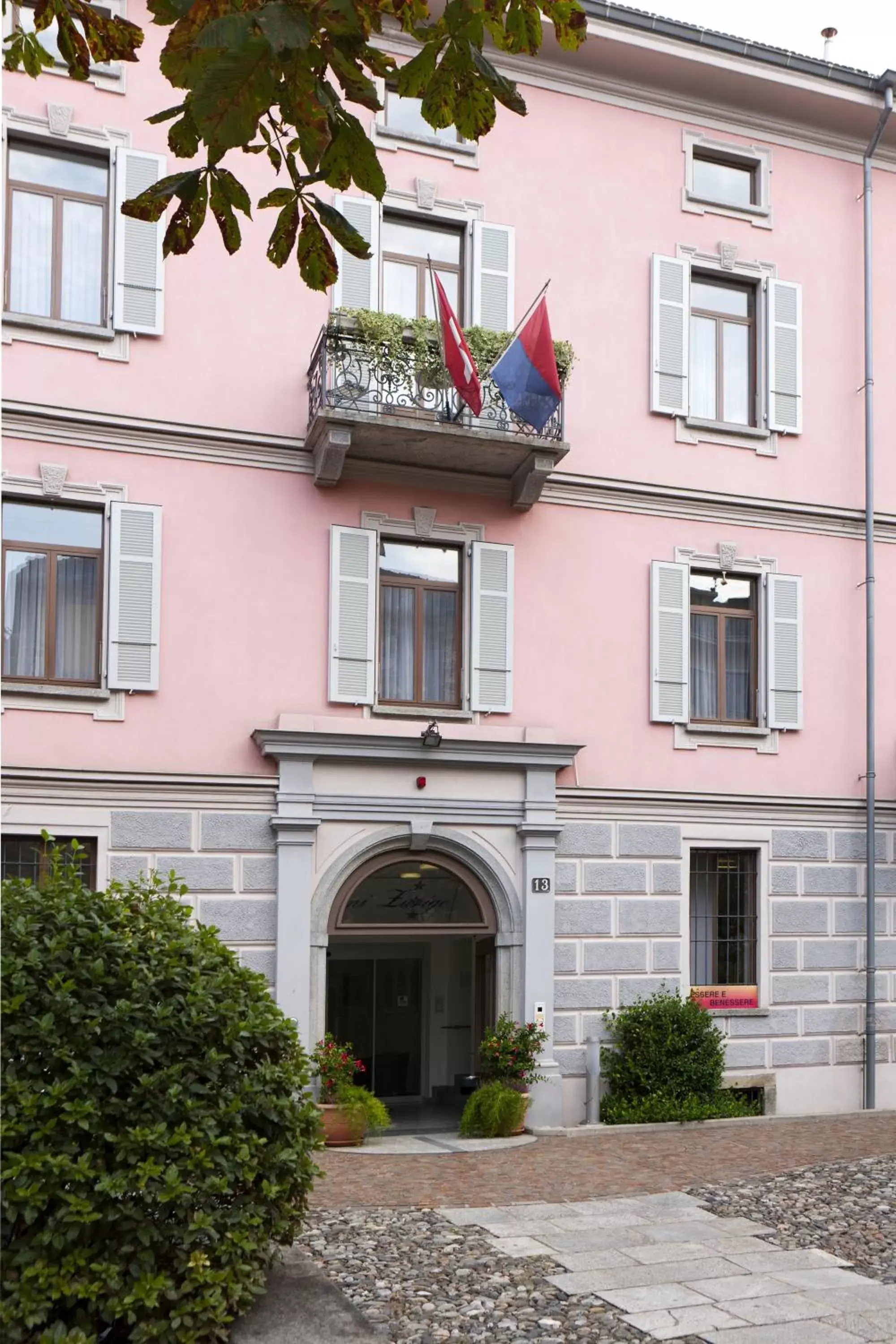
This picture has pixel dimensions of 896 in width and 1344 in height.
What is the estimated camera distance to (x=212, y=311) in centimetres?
1628

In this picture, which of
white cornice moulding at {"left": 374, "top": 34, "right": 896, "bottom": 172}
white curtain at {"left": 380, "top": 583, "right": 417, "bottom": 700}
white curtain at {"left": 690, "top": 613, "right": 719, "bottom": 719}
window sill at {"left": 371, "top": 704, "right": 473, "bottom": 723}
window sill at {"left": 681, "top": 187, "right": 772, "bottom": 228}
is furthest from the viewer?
window sill at {"left": 681, "top": 187, "right": 772, "bottom": 228}

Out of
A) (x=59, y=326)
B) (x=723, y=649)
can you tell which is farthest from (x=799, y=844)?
(x=59, y=326)

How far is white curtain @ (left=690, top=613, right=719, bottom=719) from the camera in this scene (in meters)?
18.3

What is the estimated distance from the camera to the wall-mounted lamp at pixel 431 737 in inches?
642

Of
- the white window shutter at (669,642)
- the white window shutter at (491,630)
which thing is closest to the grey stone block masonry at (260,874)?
the white window shutter at (491,630)

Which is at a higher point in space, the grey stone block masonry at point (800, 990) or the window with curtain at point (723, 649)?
the window with curtain at point (723, 649)

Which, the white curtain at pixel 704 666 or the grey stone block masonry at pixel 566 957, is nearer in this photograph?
the grey stone block masonry at pixel 566 957

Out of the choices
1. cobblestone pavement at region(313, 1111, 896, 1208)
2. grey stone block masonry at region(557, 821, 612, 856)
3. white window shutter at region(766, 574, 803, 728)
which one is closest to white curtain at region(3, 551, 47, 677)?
cobblestone pavement at region(313, 1111, 896, 1208)

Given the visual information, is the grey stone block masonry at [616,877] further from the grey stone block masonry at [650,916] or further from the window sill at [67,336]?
the window sill at [67,336]

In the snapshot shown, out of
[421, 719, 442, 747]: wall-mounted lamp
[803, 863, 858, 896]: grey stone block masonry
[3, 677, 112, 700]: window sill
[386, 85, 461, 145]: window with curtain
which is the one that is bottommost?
[803, 863, 858, 896]: grey stone block masonry

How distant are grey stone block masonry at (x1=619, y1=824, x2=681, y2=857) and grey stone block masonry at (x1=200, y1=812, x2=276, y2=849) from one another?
432 centimetres

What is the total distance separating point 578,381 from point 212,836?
7.11 meters

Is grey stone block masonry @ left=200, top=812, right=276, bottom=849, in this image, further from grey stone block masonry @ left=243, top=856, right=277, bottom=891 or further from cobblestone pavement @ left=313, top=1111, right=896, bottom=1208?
cobblestone pavement @ left=313, top=1111, right=896, bottom=1208

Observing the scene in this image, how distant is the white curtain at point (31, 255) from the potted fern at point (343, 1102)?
8.44m
